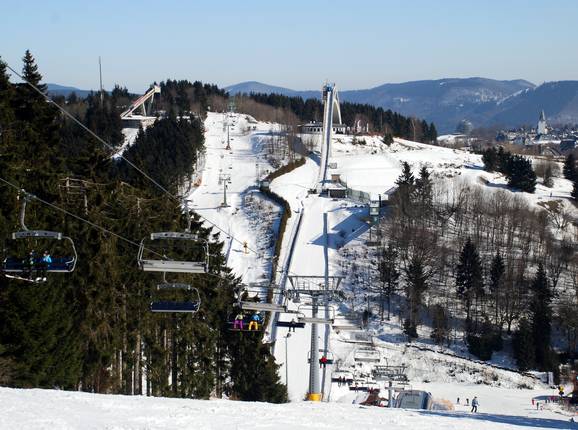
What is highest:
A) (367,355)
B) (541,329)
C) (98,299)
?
(98,299)

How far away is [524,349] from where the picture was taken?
41812 mm

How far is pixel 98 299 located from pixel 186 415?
29.3ft

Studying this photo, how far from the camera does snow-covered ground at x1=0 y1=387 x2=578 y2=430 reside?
11.8 m

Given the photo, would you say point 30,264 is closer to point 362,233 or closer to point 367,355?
point 367,355

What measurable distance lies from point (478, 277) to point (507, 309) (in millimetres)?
2669

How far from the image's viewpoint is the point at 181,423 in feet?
40.1

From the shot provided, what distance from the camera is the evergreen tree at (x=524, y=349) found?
1642 inches

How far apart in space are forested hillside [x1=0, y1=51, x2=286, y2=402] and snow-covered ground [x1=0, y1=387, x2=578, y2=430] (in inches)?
176

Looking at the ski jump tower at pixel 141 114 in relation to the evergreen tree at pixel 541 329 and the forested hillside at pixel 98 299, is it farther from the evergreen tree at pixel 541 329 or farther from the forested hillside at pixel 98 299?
the forested hillside at pixel 98 299

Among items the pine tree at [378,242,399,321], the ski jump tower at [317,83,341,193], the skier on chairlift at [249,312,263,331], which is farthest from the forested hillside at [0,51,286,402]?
the ski jump tower at [317,83,341,193]

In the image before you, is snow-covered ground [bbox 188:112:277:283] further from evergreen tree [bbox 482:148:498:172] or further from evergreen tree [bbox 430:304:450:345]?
evergreen tree [bbox 482:148:498:172]

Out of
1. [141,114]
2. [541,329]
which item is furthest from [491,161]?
[141,114]

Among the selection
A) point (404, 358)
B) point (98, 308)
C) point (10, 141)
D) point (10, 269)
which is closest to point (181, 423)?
point (10, 269)

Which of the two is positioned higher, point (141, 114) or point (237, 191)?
point (141, 114)
